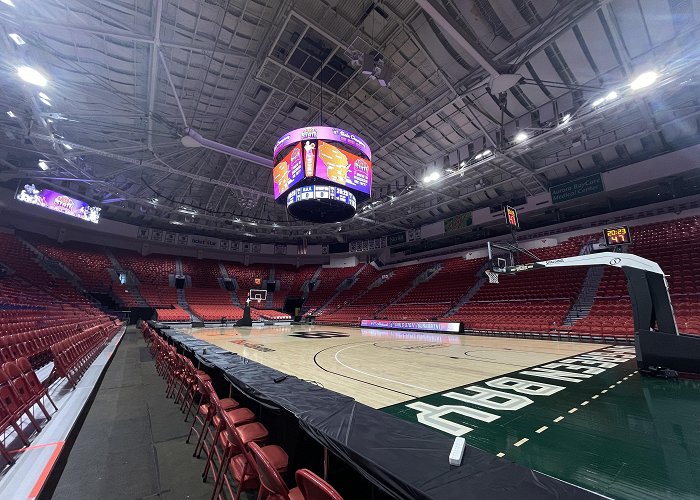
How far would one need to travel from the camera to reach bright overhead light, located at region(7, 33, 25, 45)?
712 centimetres

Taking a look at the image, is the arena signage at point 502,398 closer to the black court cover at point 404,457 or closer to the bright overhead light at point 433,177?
the black court cover at point 404,457

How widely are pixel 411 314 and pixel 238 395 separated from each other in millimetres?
14917

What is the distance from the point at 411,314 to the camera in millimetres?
17469

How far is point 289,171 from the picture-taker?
888cm

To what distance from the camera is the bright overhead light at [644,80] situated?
23.4ft

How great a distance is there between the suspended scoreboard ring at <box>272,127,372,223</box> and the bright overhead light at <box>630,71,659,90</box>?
7168 mm

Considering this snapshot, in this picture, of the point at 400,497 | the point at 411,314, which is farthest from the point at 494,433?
the point at 411,314

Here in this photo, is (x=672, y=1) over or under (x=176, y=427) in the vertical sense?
over

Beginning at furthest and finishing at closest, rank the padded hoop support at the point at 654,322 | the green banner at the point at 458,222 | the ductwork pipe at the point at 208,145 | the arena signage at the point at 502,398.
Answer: the green banner at the point at 458,222 < the ductwork pipe at the point at 208,145 < the padded hoop support at the point at 654,322 < the arena signage at the point at 502,398

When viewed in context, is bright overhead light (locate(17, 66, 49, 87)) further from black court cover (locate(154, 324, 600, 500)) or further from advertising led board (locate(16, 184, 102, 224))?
advertising led board (locate(16, 184, 102, 224))

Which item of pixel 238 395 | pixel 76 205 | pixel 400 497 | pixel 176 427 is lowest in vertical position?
pixel 176 427

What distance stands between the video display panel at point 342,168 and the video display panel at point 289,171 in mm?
563

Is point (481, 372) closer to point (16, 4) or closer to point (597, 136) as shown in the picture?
point (597, 136)

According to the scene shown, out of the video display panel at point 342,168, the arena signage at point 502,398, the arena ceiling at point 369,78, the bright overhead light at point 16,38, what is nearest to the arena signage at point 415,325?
the arena ceiling at point 369,78
